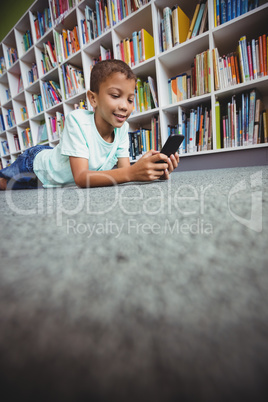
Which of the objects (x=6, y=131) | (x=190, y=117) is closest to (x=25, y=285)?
(x=190, y=117)

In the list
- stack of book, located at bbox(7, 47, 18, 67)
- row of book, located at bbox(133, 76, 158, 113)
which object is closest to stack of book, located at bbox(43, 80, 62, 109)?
stack of book, located at bbox(7, 47, 18, 67)

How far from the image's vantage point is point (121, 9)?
1635 millimetres

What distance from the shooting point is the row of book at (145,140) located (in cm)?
173

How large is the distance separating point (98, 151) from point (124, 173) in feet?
1.44

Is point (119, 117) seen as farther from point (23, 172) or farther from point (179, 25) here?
point (179, 25)

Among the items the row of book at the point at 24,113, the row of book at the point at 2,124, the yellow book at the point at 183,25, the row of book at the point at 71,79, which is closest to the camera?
the yellow book at the point at 183,25

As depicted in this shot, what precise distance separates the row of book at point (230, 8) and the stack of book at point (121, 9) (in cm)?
71

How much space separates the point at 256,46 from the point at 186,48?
1.59 ft

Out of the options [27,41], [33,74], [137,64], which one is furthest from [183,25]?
[27,41]

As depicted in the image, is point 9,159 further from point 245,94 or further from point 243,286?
point 243,286

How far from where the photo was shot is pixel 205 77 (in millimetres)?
1383

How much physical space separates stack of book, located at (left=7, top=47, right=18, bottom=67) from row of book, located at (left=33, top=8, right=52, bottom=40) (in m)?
0.70

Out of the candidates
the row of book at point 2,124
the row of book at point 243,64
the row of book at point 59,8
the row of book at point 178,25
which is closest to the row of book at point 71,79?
the row of book at point 59,8

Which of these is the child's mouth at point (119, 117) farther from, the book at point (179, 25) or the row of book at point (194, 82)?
the book at point (179, 25)
